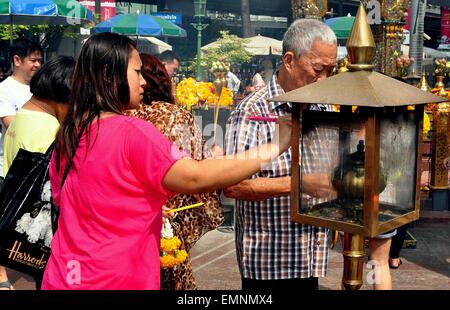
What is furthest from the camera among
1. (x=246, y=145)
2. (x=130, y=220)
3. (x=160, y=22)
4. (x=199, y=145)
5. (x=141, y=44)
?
(x=141, y=44)

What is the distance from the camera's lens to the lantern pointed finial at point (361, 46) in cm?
218

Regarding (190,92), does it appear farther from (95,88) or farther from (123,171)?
(123,171)

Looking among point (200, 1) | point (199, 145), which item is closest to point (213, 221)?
point (199, 145)

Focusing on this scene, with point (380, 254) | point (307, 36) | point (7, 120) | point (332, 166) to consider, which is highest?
point (307, 36)

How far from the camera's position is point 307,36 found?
2912 mm

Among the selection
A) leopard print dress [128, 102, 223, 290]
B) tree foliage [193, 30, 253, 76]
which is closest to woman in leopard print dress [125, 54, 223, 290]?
leopard print dress [128, 102, 223, 290]

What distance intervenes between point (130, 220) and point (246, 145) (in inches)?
31.9

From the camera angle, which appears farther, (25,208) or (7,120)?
(7,120)

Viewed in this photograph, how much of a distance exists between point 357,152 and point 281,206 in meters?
0.79

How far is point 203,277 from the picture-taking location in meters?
5.76

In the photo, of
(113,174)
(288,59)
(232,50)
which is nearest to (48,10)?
(288,59)

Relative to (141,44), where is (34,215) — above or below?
above
